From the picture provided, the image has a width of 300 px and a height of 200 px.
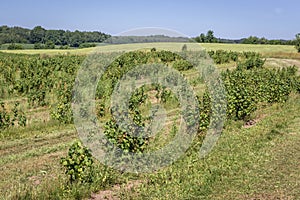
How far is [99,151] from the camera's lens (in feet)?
32.7

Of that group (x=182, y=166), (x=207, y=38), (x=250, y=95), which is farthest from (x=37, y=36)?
(x=182, y=166)

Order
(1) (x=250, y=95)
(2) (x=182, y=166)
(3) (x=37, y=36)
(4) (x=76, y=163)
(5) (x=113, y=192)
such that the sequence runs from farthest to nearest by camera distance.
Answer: (3) (x=37, y=36) < (1) (x=250, y=95) < (2) (x=182, y=166) < (5) (x=113, y=192) < (4) (x=76, y=163)

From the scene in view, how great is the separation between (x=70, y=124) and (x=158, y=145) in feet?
20.4

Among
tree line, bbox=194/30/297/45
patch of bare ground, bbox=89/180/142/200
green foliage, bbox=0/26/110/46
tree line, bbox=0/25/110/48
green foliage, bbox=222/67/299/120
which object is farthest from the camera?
green foliage, bbox=0/26/110/46

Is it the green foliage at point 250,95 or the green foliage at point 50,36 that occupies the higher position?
the green foliage at point 50,36

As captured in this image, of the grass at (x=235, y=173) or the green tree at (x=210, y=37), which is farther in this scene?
the green tree at (x=210, y=37)

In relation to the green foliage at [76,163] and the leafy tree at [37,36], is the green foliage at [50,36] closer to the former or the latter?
the leafy tree at [37,36]

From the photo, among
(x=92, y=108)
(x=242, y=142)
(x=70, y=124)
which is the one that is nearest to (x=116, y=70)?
(x=92, y=108)

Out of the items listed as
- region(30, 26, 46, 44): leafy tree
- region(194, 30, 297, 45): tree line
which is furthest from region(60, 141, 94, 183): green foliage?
region(30, 26, 46, 44): leafy tree

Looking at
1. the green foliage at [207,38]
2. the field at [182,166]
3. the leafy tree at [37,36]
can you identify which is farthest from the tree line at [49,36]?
the field at [182,166]

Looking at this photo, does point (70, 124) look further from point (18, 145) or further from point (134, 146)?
point (134, 146)

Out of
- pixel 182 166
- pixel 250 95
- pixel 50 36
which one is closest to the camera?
pixel 182 166

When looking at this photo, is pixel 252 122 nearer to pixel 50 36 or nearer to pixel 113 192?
pixel 113 192

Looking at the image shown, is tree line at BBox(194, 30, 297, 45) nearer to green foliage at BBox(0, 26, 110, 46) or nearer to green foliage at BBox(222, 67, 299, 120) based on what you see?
green foliage at BBox(0, 26, 110, 46)
